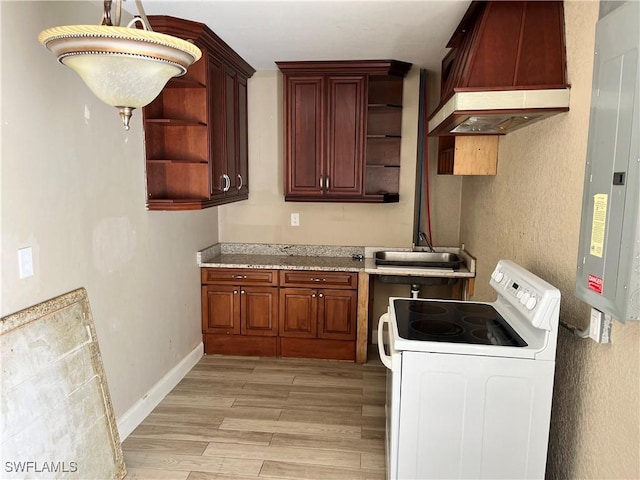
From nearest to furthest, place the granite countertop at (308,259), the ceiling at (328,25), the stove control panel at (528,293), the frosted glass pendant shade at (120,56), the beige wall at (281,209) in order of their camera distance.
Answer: the frosted glass pendant shade at (120,56) → the stove control panel at (528,293) → the ceiling at (328,25) → the granite countertop at (308,259) → the beige wall at (281,209)

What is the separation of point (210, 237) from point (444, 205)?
2.08 meters

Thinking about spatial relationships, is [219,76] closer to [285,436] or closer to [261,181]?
[261,181]

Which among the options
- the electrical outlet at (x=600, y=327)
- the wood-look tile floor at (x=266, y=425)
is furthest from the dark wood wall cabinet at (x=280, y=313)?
the electrical outlet at (x=600, y=327)

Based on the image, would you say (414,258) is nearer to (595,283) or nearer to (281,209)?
(281,209)

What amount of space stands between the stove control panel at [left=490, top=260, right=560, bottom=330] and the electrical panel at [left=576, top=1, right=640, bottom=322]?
0.43 feet

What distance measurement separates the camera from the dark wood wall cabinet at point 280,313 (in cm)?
375

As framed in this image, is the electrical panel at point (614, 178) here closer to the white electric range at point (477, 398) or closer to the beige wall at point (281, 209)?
the white electric range at point (477, 398)

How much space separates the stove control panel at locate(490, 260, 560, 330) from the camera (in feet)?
5.72

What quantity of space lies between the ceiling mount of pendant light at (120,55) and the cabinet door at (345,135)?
2.15 meters

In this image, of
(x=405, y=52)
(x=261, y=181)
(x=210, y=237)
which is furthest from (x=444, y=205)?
(x=210, y=237)

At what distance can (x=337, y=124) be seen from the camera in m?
3.75

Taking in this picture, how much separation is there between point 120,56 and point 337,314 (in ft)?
8.77

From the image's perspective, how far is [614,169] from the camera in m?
1.43

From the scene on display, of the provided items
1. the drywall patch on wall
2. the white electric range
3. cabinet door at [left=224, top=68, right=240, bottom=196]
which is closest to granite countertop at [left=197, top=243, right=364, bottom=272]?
cabinet door at [left=224, top=68, right=240, bottom=196]
